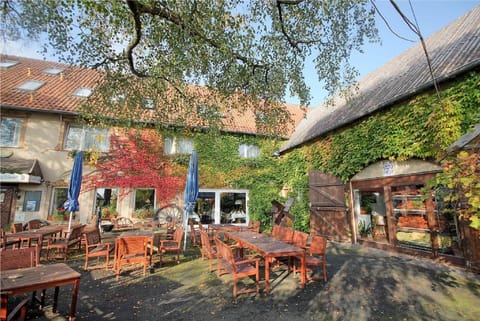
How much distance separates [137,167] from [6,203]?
511 cm

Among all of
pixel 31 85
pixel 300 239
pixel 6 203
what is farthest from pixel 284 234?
pixel 31 85

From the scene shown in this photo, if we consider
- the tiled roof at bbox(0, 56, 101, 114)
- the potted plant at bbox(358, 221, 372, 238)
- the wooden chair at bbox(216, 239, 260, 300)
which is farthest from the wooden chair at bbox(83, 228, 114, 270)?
the potted plant at bbox(358, 221, 372, 238)

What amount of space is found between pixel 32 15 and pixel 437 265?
10392 millimetres

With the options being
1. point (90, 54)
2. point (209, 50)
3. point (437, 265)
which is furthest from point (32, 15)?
point (437, 265)

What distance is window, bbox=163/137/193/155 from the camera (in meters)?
12.2

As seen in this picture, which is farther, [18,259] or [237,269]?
[237,269]

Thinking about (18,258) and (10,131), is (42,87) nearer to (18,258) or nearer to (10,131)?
(10,131)

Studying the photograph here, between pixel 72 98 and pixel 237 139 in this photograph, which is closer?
pixel 72 98

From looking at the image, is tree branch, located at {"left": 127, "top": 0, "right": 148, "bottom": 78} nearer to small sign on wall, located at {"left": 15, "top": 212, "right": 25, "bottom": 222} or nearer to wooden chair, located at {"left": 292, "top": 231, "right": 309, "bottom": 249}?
wooden chair, located at {"left": 292, "top": 231, "right": 309, "bottom": 249}

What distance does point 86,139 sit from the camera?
11.1 metres

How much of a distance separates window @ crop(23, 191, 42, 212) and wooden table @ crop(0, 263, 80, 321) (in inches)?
341

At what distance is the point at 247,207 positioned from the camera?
12836mm

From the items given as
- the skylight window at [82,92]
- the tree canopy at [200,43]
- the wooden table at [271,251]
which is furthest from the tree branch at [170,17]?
the skylight window at [82,92]

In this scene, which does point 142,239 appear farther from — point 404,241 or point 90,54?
point 404,241
